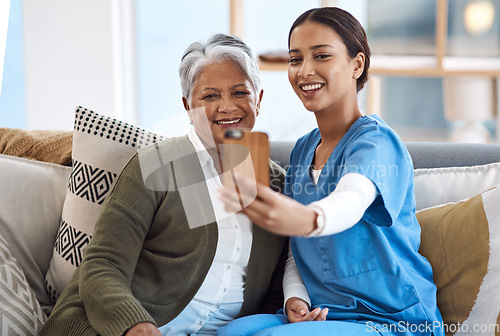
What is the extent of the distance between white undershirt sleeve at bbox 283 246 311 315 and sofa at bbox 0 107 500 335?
1.06 ft

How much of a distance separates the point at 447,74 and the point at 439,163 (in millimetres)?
1711

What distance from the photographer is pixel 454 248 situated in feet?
4.17

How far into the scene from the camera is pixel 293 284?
1237 millimetres

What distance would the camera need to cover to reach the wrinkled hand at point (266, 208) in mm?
705

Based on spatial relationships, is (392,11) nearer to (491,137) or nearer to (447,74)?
(447,74)

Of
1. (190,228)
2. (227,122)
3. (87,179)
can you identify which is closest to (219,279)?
(190,228)

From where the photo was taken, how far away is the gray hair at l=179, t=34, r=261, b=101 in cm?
126

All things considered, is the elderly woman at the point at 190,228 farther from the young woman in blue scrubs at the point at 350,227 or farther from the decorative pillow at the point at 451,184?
the decorative pillow at the point at 451,184

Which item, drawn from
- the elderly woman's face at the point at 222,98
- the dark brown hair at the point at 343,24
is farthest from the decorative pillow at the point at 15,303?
the dark brown hair at the point at 343,24

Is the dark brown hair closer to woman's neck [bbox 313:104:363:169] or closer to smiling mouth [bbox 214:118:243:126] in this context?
woman's neck [bbox 313:104:363:169]

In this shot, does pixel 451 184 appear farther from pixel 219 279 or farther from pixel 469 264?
pixel 219 279

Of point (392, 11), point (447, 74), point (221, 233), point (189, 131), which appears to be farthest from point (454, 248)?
point (392, 11)

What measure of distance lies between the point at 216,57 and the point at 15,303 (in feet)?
2.51

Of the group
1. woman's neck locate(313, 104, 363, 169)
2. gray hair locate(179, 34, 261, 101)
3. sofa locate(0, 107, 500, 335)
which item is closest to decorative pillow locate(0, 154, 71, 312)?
sofa locate(0, 107, 500, 335)
